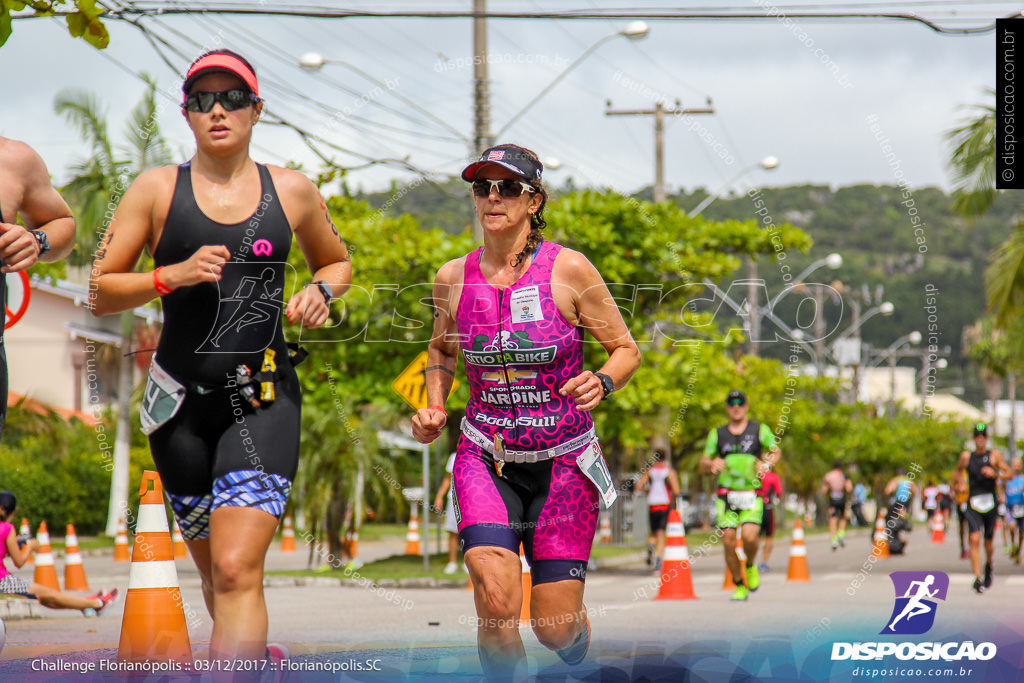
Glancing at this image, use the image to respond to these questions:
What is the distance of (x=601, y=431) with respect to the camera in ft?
54.1

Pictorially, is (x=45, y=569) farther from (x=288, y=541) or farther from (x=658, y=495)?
(x=288, y=541)

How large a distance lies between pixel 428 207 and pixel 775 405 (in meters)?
12.5

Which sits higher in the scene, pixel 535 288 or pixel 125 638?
pixel 535 288

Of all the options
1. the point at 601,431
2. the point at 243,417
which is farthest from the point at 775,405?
the point at 243,417

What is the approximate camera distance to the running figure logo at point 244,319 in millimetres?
3910

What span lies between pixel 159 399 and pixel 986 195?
1359cm

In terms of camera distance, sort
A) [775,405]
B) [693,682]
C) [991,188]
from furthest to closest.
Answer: [775,405] < [991,188] < [693,682]

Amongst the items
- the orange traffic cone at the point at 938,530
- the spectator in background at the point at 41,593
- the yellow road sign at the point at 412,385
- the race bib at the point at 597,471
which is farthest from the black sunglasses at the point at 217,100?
the orange traffic cone at the point at 938,530

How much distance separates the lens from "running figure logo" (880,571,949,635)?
5.73m

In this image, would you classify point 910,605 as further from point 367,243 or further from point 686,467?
point 686,467

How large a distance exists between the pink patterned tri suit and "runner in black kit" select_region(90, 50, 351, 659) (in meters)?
0.69

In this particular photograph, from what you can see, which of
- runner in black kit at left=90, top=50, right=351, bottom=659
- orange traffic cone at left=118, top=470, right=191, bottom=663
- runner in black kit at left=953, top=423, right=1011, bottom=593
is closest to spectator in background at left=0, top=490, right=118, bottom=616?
orange traffic cone at left=118, top=470, right=191, bottom=663

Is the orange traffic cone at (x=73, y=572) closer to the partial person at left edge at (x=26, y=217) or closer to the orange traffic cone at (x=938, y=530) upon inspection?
the partial person at left edge at (x=26, y=217)

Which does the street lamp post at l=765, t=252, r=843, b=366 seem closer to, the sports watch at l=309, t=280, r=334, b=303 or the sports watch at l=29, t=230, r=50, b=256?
the sports watch at l=309, t=280, r=334, b=303
